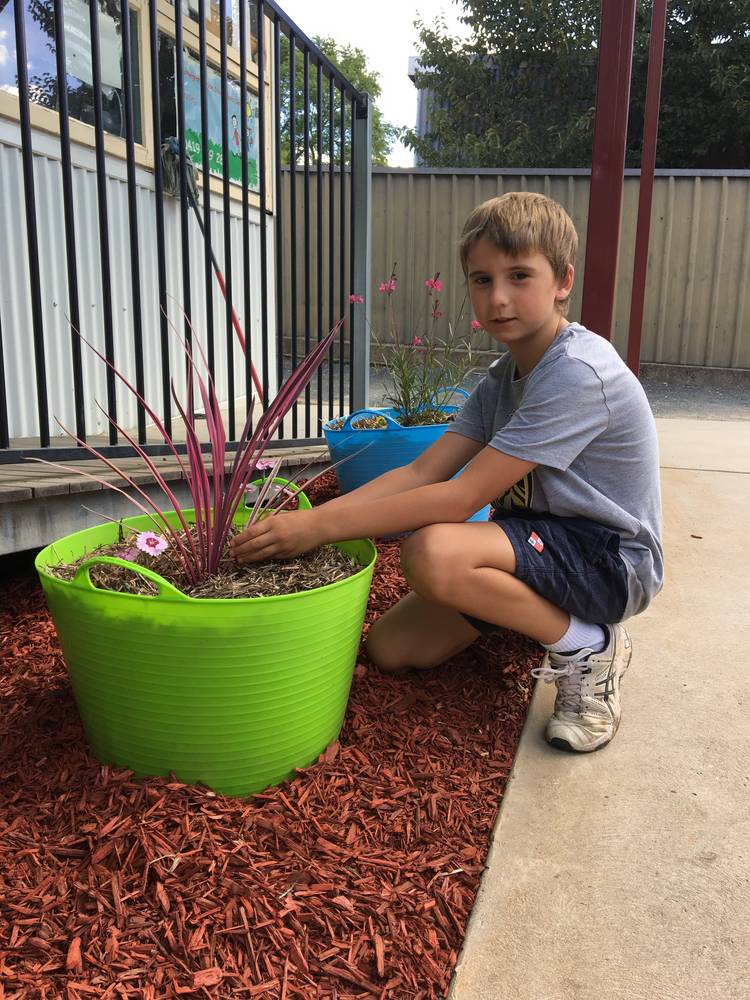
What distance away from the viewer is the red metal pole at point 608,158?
2.51 metres

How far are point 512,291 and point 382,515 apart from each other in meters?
0.57

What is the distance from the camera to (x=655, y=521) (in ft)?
5.88

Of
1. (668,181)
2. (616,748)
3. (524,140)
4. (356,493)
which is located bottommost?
(616,748)

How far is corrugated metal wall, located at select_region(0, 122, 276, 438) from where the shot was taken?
2.98m

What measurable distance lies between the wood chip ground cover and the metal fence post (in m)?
2.43

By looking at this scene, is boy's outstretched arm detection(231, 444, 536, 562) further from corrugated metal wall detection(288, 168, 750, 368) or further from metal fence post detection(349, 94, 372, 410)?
corrugated metal wall detection(288, 168, 750, 368)

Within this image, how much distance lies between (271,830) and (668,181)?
8520mm

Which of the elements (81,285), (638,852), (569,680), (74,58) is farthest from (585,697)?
(74,58)

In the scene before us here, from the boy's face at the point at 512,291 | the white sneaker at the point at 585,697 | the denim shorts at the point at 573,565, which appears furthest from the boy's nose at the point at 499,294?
the white sneaker at the point at 585,697

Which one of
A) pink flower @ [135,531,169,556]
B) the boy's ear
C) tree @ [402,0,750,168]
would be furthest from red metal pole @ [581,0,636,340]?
tree @ [402,0,750,168]

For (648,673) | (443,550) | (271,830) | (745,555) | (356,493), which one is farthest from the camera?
(745,555)

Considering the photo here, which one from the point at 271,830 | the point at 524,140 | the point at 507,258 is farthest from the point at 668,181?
the point at 271,830

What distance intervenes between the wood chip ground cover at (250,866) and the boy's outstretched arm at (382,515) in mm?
425

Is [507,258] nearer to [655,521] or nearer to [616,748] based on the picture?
[655,521]
